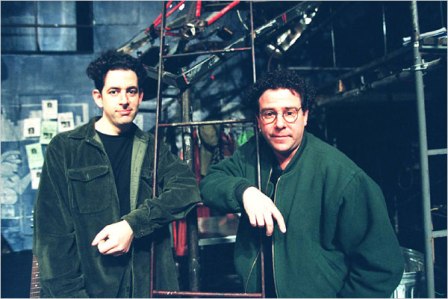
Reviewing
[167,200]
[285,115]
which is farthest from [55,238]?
[285,115]

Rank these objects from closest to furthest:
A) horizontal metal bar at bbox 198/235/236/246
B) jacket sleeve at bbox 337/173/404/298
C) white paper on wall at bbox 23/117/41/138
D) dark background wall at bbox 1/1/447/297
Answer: jacket sleeve at bbox 337/173/404/298 < horizontal metal bar at bbox 198/235/236/246 < dark background wall at bbox 1/1/447/297 < white paper on wall at bbox 23/117/41/138

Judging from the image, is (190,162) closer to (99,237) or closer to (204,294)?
(204,294)

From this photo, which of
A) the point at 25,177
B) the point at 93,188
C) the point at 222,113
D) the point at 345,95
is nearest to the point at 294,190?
the point at 93,188

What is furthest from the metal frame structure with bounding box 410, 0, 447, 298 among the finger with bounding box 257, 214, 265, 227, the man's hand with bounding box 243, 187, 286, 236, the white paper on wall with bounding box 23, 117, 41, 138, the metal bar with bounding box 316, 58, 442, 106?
the white paper on wall with bounding box 23, 117, 41, 138

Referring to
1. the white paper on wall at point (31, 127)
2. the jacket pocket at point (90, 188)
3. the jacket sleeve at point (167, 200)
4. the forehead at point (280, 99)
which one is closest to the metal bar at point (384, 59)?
the forehead at point (280, 99)

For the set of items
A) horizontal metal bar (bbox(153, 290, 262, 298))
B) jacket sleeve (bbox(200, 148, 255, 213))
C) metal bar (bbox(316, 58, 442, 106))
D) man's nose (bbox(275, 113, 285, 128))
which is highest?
metal bar (bbox(316, 58, 442, 106))

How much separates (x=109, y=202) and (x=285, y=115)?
1.53 meters

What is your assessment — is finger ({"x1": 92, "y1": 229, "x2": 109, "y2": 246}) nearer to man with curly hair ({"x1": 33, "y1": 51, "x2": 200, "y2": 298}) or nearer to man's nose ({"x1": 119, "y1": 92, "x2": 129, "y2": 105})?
man with curly hair ({"x1": 33, "y1": 51, "x2": 200, "y2": 298})

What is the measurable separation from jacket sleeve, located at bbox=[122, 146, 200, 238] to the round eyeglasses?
842mm

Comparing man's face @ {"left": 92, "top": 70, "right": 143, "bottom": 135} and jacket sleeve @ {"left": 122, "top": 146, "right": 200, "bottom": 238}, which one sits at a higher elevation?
man's face @ {"left": 92, "top": 70, "right": 143, "bottom": 135}

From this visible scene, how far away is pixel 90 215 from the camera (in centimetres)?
243

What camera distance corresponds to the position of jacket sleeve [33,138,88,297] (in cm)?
233

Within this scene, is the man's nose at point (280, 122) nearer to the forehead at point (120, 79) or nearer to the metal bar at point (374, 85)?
the forehead at point (120, 79)

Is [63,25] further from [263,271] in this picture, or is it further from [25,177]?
[263,271]
